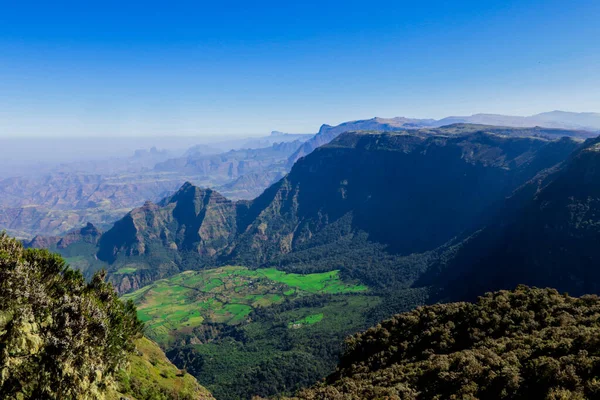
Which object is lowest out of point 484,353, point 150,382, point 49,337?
point 150,382

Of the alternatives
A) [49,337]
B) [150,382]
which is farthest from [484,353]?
[150,382]

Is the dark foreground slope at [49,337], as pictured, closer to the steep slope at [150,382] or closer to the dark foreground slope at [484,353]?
the steep slope at [150,382]

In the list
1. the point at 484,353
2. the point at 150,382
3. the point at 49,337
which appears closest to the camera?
the point at 49,337

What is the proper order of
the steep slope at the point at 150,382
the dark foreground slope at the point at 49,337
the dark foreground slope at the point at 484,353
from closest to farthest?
1. the dark foreground slope at the point at 484,353
2. the dark foreground slope at the point at 49,337
3. the steep slope at the point at 150,382

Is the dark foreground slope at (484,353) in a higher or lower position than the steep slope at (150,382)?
higher

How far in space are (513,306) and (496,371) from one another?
3188cm

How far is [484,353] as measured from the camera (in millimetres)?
43094

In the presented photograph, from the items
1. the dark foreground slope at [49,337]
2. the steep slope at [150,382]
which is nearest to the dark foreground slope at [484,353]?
the dark foreground slope at [49,337]

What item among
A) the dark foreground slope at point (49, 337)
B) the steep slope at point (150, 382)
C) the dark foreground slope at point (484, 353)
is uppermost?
the dark foreground slope at point (49, 337)

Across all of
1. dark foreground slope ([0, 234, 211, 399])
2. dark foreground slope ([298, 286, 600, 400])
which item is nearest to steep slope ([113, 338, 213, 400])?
dark foreground slope ([0, 234, 211, 399])

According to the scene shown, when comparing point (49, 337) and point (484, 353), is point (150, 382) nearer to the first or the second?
Result: point (49, 337)

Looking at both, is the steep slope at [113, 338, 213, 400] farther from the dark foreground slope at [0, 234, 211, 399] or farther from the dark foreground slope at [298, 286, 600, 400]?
the dark foreground slope at [298, 286, 600, 400]

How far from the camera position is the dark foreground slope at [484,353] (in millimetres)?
31141

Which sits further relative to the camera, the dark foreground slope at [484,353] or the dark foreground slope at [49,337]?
the dark foreground slope at [49,337]
